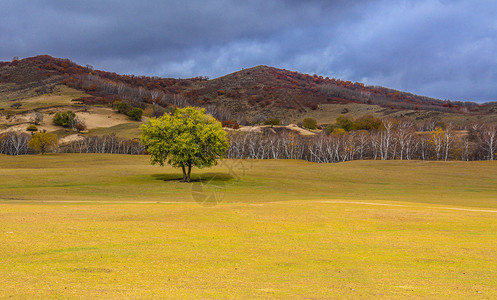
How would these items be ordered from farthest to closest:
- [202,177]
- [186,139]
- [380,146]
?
1. [380,146]
2. [202,177]
3. [186,139]

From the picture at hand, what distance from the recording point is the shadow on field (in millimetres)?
61150

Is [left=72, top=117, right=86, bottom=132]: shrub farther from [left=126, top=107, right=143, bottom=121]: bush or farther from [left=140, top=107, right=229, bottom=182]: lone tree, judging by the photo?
[left=140, top=107, right=229, bottom=182]: lone tree

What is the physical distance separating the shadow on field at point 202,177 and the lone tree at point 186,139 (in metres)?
2.19

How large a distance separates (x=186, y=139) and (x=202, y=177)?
365 inches

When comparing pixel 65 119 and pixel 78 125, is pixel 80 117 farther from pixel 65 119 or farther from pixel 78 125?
pixel 78 125

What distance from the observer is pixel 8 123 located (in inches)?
6048

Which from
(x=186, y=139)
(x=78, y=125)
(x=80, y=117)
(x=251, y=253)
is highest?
(x=80, y=117)

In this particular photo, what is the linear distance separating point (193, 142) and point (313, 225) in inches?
1467

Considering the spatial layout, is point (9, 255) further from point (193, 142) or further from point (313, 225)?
point (193, 142)

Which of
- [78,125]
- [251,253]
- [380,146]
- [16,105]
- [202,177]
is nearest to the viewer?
[251,253]

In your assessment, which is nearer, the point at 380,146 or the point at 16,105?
the point at 380,146

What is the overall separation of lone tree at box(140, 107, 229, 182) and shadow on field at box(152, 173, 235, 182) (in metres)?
2.19

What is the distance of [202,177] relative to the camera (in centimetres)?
6325

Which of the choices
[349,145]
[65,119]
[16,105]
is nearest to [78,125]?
[65,119]
